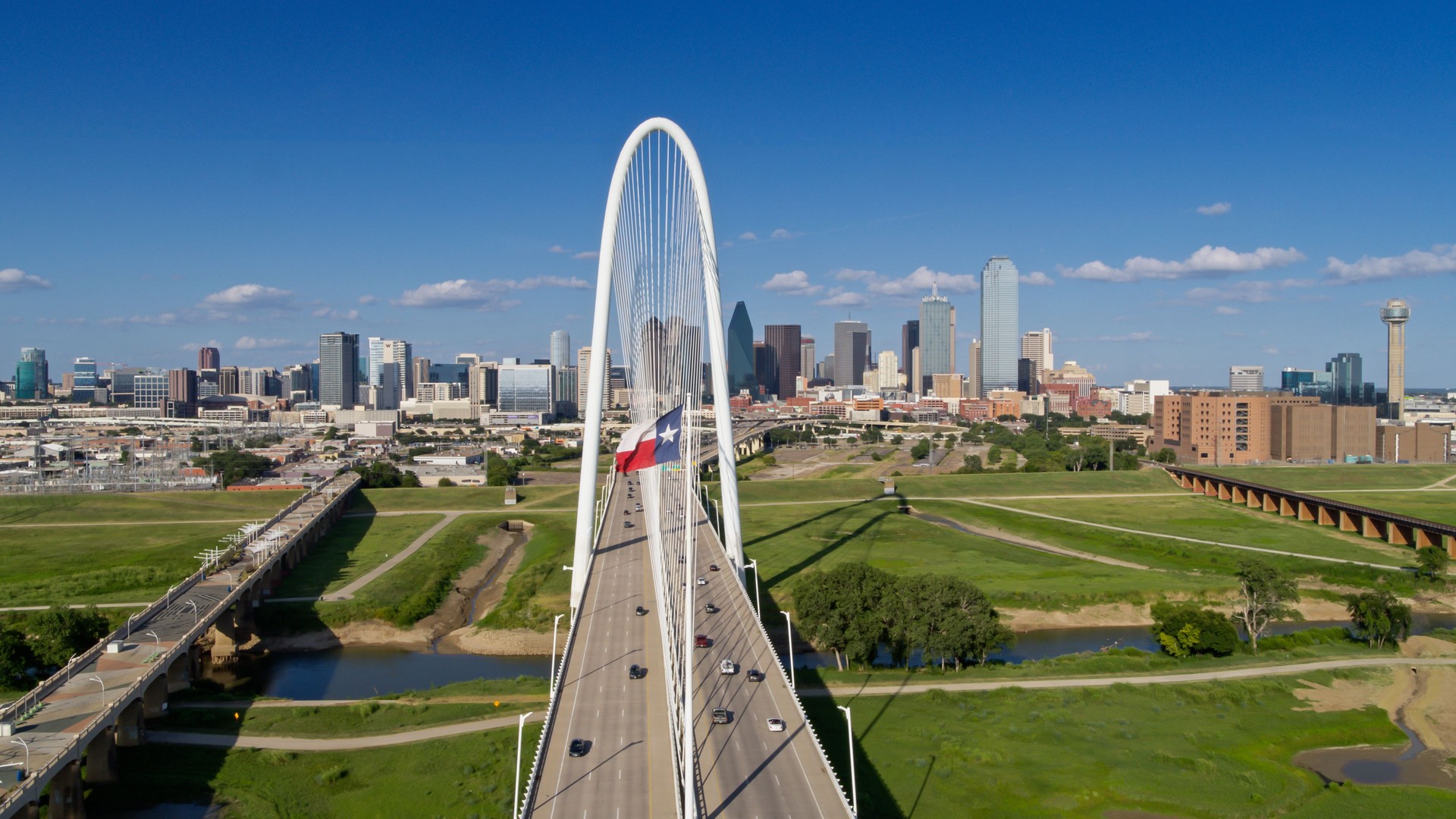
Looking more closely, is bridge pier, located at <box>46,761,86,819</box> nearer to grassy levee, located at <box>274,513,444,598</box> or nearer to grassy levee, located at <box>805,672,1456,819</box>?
grassy levee, located at <box>805,672,1456,819</box>

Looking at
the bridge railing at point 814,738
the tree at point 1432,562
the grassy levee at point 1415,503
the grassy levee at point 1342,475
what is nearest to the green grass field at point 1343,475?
the grassy levee at point 1342,475

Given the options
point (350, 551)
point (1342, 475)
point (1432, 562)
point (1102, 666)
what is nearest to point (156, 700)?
point (350, 551)

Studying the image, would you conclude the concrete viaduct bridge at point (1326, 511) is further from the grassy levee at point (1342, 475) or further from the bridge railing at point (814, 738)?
the bridge railing at point (814, 738)

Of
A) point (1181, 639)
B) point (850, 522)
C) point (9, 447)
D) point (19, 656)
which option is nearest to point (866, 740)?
point (1181, 639)

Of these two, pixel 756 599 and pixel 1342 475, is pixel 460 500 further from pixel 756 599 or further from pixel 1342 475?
pixel 1342 475

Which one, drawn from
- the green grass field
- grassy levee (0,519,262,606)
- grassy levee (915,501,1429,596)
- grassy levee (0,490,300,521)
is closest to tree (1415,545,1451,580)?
grassy levee (915,501,1429,596)

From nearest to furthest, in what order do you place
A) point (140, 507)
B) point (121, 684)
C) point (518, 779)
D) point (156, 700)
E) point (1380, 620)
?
point (518, 779), point (121, 684), point (156, 700), point (1380, 620), point (140, 507)

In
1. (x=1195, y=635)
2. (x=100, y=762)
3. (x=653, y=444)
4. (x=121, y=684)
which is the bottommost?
(x=100, y=762)

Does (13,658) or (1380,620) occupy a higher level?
(13,658)
